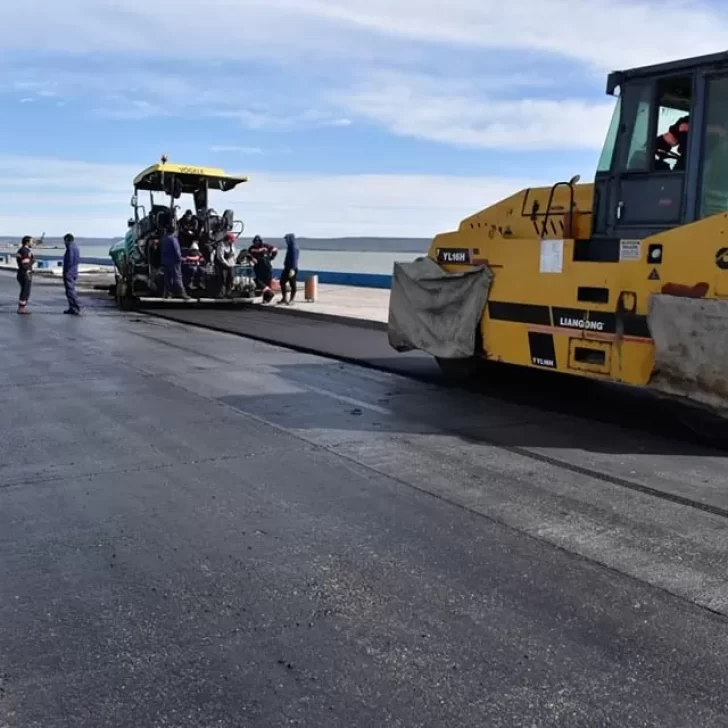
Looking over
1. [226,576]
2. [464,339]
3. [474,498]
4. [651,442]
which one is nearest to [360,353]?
[464,339]

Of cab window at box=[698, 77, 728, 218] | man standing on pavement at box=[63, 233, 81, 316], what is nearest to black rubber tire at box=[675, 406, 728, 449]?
cab window at box=[698, 77, 728, 218]

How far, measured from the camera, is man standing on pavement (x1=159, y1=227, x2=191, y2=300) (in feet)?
62.4

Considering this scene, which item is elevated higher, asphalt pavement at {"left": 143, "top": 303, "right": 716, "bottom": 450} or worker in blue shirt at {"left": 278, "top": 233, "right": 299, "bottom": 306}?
worker in blue shirt at {"left": 278, "top": 233, "right": 299, "bottom": 306}

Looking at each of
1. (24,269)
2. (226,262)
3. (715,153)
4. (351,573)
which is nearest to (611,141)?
(715,153)

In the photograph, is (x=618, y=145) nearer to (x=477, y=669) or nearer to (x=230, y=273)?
(x=477, y=669)

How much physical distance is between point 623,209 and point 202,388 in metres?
4.72

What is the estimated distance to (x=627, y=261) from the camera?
7.54 meters

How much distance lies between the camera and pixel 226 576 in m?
4.14

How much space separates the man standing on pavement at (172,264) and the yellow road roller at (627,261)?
10.7 metres

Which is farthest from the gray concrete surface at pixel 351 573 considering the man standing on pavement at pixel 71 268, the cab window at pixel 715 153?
the man standing on pavement at pixel 71 268

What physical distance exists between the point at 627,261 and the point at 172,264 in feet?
45.0

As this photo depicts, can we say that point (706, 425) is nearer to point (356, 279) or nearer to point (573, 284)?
point (573, 284)

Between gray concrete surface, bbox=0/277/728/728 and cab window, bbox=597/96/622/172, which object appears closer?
gray concrete surface, bbox=0/277/728/728

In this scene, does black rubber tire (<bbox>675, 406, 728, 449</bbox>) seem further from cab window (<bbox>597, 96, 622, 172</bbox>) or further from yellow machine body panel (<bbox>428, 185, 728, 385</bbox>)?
cab window (<bbox>597, 96, 622, 172</bbox>)
